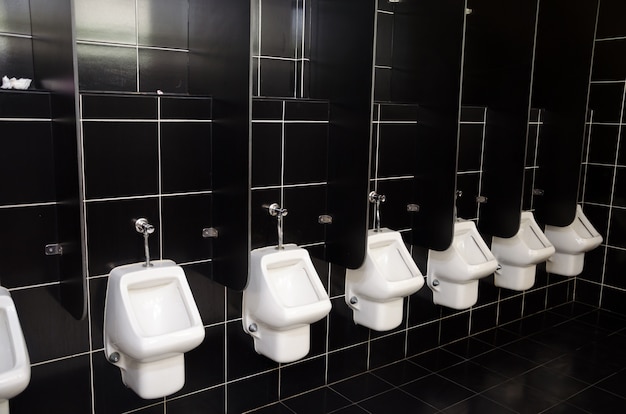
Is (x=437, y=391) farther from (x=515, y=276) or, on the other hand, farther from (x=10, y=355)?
(x=10, y=355)

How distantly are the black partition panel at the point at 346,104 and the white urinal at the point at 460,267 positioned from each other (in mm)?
749

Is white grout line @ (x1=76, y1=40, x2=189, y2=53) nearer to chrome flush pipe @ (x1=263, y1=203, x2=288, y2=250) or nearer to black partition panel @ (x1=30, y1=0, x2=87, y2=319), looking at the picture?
black partition panel @ (x1=30, y1=0, x2=87, y2=319)

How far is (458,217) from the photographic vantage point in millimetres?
3752

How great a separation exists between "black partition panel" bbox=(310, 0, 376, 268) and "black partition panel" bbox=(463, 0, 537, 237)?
3.84 ft

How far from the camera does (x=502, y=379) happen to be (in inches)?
133

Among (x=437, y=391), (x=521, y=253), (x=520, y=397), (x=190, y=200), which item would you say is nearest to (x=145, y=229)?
(x=190, y=200)

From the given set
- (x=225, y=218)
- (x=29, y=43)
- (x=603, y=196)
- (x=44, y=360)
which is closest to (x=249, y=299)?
(x=225, y=218)

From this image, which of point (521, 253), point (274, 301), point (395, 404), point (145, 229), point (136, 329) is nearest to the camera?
point (136, 329)

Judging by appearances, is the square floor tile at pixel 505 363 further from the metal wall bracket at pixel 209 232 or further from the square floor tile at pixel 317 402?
the metal wall bracket at pixel 209 232

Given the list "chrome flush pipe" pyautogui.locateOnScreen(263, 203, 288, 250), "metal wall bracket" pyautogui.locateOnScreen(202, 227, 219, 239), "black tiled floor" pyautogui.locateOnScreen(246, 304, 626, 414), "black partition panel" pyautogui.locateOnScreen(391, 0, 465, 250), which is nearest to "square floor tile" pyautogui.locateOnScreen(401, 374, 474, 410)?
"black tiled floor" pyautogui.locateOnScreen(246, 304, 626, 414)

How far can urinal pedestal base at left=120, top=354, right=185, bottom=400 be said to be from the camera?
2334mm

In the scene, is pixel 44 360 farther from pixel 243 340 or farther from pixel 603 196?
pixel 603 196

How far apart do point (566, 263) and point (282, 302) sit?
8.28 feet

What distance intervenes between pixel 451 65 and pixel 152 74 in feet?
5.04
